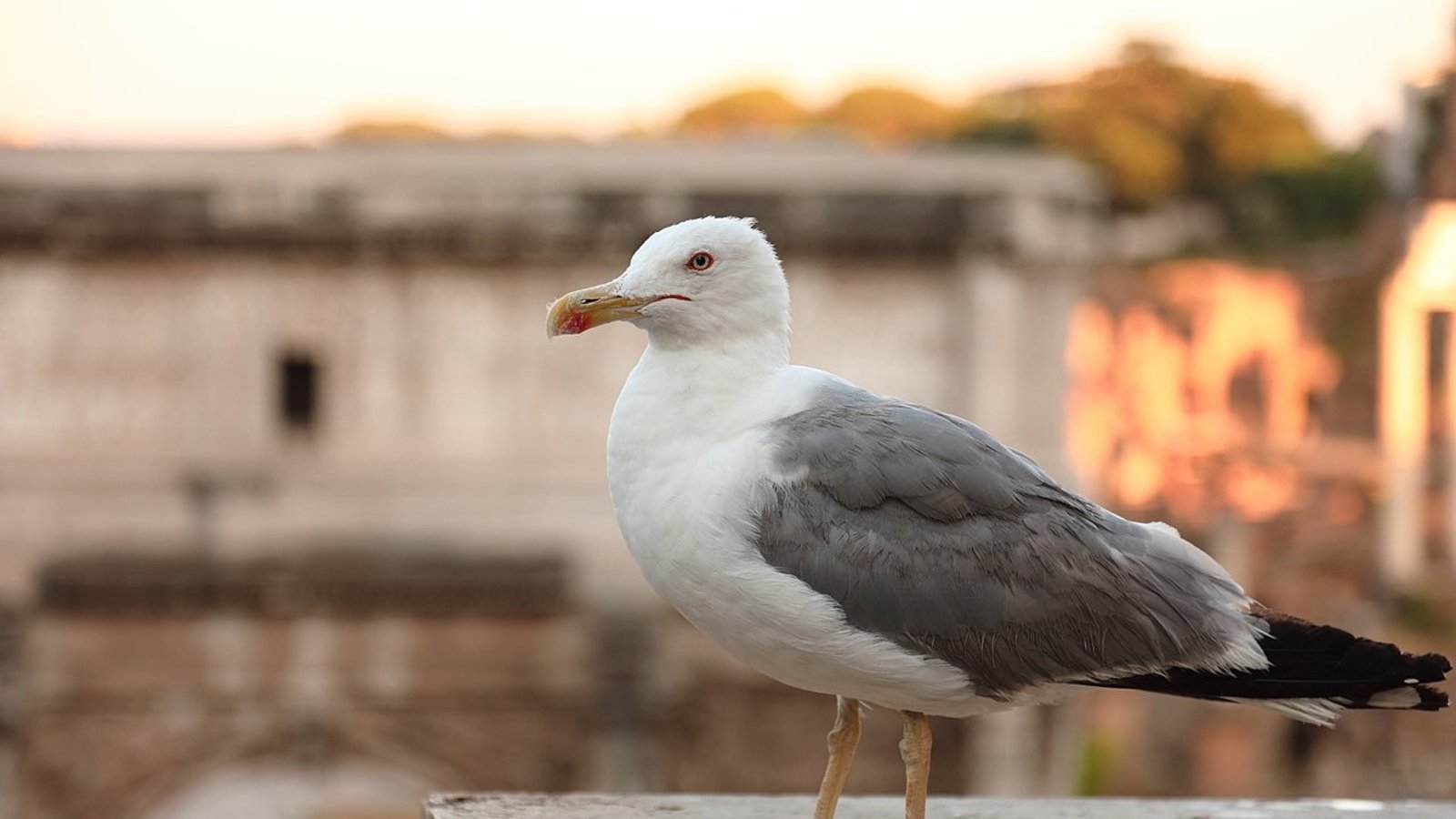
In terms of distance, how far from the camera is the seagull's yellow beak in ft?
10.3

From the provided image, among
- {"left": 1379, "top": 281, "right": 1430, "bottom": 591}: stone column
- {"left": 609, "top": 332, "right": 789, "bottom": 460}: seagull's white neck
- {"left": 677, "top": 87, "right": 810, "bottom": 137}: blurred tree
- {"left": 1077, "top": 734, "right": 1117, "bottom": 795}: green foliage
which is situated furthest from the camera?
{"left": 677, "top": 87, "right": 810, "bottom": 137}: blurred tree

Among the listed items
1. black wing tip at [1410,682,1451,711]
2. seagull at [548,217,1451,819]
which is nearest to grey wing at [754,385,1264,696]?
seagull at [548,217,1451,819]

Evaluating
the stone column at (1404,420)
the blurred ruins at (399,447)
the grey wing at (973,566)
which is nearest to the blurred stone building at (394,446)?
the blurred ruins at (399,447)

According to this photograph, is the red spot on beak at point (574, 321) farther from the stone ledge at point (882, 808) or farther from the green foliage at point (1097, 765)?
the green foliage at point (1097, 765)

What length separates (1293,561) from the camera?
25984mm

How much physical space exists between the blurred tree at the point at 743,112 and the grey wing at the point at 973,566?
43.3 m

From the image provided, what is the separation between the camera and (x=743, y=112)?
1855 inches

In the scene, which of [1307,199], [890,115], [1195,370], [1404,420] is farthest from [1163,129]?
[1404,420]

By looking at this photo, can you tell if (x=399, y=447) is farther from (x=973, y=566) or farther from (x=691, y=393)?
(x=973, y=566)

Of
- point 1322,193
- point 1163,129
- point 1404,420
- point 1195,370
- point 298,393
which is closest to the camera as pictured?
point 298,393

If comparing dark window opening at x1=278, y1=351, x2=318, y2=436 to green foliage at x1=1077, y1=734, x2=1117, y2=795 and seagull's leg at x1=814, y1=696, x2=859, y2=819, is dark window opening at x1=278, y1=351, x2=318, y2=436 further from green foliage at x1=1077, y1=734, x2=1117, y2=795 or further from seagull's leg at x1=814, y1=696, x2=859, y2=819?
seagull's leg at x1=814, y1=696, x2=859, y2=819

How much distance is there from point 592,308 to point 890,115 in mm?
47527

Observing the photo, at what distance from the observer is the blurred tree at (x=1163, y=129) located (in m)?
45.7

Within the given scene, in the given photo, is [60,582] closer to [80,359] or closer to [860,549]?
[80,359]
